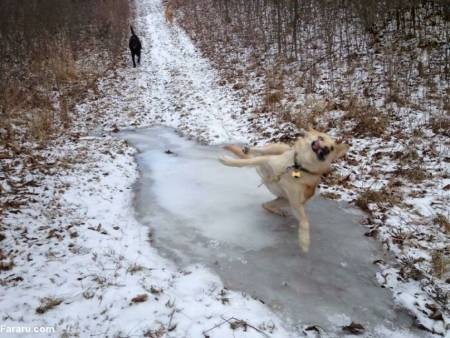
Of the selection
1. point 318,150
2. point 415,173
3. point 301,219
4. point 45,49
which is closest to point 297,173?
point 318,150

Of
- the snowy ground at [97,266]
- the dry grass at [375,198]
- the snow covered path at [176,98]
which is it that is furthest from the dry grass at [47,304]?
the snow covered path at [176,98]

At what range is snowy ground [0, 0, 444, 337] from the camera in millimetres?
3256

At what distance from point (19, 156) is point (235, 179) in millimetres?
3739

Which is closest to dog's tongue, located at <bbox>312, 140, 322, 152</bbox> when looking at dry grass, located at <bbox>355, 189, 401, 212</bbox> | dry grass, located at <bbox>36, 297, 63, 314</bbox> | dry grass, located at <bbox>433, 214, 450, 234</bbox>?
dry grass, located at <bbox>355, 189, 401, 212</bbox>

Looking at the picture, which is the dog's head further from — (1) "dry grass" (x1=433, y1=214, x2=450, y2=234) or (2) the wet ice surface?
(1) "dry grass" (x1=433, y1=214, x2=450, y2=234)

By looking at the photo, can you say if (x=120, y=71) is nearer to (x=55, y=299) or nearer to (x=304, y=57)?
(x=304, y=57)

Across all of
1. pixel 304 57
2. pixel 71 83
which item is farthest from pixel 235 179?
pixel 71 83

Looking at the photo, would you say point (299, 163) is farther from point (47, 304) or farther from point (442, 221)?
point (47, 304)

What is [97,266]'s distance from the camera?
4062mm

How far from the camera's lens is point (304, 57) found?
12.0 metres

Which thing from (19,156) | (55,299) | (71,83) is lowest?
(55,299)

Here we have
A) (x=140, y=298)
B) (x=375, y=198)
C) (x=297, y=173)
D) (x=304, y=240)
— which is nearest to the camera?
(x=140, y=298)

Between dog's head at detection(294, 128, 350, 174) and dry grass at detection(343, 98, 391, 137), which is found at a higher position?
dog's head at detection(294, 128, 350, 174)

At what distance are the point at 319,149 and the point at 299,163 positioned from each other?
33cm
